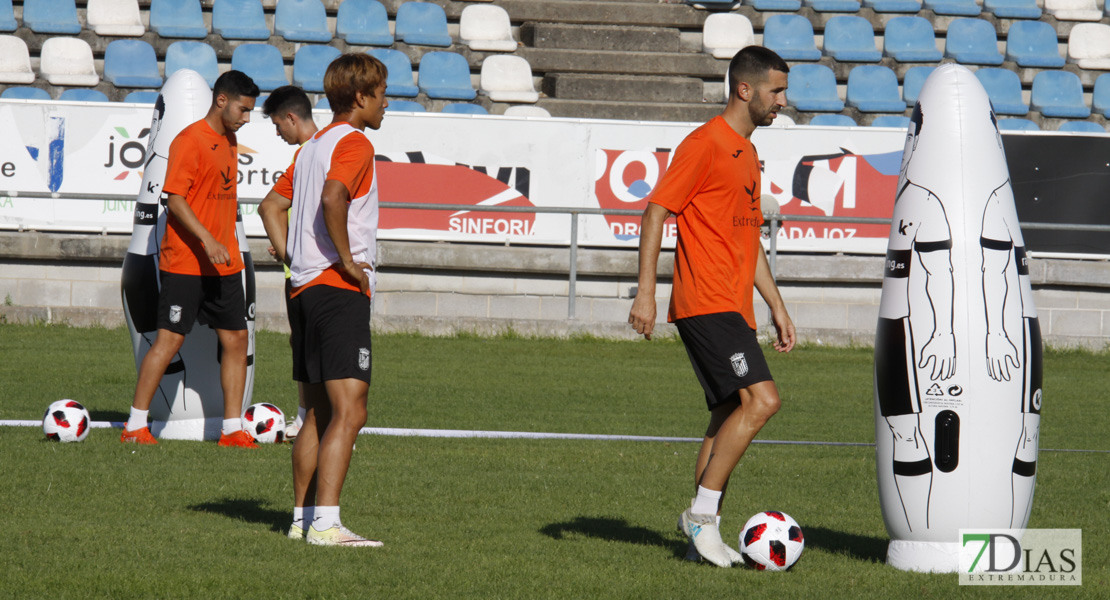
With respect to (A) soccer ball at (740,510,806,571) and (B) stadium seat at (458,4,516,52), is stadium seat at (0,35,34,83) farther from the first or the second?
(A) soccer ball at (740,510,806,571)

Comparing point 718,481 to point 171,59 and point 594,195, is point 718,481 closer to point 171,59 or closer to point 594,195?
point 594,195

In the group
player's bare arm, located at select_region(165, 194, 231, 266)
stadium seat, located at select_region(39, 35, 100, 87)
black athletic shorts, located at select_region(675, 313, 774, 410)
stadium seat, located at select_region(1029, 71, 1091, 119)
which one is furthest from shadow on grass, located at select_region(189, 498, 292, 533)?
stadium seat, located at select_region(1029, 71, 1091, 119)

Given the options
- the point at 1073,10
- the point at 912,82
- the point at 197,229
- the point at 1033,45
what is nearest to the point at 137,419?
the point at 197,229

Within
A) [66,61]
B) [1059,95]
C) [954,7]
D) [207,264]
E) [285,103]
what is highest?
[954,7]

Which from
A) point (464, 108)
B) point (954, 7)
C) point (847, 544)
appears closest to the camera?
point (847, 544)

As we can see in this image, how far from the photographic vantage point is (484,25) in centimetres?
2055

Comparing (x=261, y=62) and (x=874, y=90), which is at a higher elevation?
(x=874, y=90)

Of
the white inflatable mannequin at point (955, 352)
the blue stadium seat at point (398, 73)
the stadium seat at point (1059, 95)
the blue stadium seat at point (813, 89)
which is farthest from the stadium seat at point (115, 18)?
the white inflatable mannequin at point (955, 352)

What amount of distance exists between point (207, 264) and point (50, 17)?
13.8 meters

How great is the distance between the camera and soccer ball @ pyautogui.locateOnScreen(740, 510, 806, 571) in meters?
4.87

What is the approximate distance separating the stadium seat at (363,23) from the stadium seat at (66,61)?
3940 millimetres

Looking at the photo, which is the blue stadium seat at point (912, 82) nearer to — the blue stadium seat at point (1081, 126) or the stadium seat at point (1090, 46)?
the blue stadium seat at point (1081, 126)

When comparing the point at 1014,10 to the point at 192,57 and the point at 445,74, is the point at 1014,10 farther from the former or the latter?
the point at 192,57

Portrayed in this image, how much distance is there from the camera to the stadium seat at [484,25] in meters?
20.5
